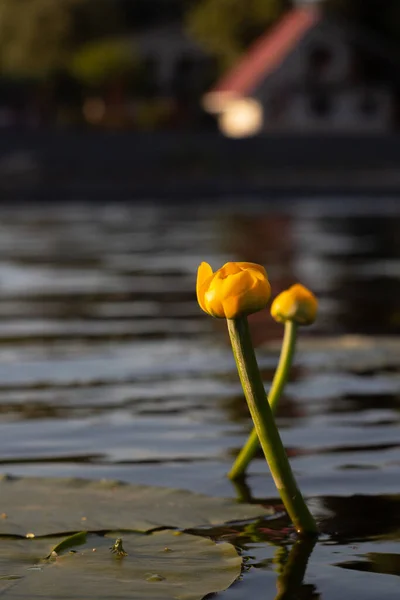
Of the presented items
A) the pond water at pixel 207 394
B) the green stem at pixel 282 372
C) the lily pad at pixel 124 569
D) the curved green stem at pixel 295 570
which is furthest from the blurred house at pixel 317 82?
the lily pad at pixel 124 569

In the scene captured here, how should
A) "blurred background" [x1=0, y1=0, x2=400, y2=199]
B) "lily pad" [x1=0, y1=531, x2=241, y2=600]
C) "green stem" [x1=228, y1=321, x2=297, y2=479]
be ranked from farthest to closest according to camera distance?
"blurred background" [x1=0, y1=0, x2=400, y2=199]
"green stem" [x1=228, y1=321, x2=297, y2=479]
"lily pad" [x1=0, y1=531, x2=241, y2=600]

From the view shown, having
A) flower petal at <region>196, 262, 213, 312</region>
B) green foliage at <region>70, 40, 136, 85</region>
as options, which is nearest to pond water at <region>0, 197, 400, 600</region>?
flower petal at <region>196, 262, 213, 312</region>

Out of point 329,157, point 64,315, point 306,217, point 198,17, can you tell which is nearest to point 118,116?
point 198,17

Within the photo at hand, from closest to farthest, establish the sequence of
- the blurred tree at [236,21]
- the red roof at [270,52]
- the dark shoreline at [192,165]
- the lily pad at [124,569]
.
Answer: the lily pad at [124,569] → the dark shoreline at [192,165] → the red roof at [270,52] → the blurred tree at [236,21]

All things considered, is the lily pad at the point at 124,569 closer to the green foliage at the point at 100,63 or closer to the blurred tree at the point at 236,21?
the green foliage at the point at 100,63

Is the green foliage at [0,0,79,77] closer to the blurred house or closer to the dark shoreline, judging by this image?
the blurred house

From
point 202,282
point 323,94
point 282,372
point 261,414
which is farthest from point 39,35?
point 202,282

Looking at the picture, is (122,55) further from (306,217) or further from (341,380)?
(341,380)
